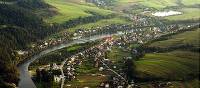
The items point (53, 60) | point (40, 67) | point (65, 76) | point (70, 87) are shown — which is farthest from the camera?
point (53, 60)

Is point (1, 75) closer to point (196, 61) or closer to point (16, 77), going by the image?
point (16, 77)

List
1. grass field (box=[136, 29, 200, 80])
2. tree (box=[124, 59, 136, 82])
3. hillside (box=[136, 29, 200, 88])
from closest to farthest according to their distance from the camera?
1. hillside (box=[136, 29, 200, 88])
2. grass field (box=[136, 29, 200, 80])
3. tree (box=[124, 59, 136, 82])

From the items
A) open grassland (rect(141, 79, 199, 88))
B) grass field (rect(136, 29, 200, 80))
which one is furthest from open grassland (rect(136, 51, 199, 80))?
open grassland (rect(141, 79, 199, 88))

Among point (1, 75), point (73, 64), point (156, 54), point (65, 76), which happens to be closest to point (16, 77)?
point (1, 75)

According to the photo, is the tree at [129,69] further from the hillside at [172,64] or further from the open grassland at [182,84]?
the open grassland at [182,84]

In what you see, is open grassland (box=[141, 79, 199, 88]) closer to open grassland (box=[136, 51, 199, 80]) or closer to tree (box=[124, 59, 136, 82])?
open grassland (box=[136, 51, 199, 80])

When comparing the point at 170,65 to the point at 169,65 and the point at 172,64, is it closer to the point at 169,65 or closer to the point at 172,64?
the point at 169,65

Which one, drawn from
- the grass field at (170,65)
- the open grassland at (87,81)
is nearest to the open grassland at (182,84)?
the grass field at (170,65)

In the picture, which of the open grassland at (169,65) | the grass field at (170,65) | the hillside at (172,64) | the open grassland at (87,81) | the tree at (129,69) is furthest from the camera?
the tree at (129,69)
